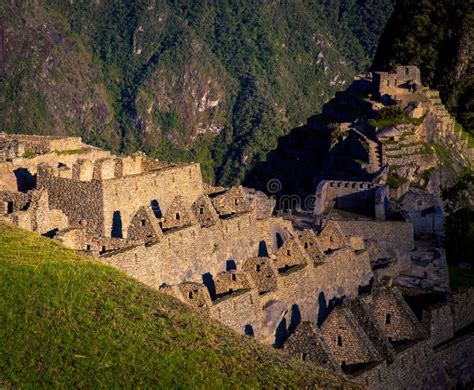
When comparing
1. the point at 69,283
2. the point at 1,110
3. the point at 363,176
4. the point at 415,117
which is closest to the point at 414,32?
the point at 415,117

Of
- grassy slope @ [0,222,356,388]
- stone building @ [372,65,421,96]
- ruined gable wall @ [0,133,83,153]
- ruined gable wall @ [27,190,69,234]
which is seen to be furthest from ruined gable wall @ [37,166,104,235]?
stone building @ [372,65,421,96]

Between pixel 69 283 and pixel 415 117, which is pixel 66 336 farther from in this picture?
pixel 415 117

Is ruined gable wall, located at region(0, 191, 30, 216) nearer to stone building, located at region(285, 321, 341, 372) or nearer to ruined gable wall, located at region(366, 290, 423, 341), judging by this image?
stone building, located at region(285, 321, 341, 372)

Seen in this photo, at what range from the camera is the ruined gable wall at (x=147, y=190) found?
2494 cm

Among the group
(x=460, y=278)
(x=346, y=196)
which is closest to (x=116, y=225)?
(x=460, y=278)

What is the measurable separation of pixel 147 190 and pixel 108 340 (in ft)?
35.4

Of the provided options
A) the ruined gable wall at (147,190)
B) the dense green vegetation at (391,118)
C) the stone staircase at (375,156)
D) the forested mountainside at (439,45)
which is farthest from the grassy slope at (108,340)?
the forested mountainside at (439,45)

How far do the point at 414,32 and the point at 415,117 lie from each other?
136 ft

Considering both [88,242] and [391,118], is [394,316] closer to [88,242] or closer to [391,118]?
[88,242]

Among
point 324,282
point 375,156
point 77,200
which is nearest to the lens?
point 77,200

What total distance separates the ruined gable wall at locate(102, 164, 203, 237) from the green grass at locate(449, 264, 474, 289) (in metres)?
8.10

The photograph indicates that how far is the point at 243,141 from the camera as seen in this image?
162 meters

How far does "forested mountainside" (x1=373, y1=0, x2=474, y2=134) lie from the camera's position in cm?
9194

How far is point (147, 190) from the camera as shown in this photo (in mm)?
26219
